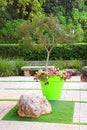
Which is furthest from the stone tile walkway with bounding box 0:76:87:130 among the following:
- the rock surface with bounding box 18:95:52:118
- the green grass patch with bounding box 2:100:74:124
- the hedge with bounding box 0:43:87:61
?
the hedge with bounding box 0:43:87:61

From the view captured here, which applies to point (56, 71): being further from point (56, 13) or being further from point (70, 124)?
point (56, 13)

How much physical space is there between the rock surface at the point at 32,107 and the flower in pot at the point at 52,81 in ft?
3.88

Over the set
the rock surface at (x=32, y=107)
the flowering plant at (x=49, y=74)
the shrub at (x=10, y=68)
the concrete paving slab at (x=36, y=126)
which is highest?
the flowering plant at (x=49, y=74)

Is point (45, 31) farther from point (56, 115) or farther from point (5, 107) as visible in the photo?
point (56, 115)

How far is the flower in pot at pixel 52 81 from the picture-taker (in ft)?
22.3

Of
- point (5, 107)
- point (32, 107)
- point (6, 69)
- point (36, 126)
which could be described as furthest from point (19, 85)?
point (36, 126)

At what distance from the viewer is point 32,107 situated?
5.39 m

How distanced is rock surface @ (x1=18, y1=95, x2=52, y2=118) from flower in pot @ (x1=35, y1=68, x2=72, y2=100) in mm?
1183

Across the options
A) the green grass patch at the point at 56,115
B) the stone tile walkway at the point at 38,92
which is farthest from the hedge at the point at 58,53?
the green grass patch at the point at 56,115

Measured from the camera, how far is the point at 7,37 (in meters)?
17.5

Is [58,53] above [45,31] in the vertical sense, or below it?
below

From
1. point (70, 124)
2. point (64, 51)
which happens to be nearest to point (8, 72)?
point (64, 51)

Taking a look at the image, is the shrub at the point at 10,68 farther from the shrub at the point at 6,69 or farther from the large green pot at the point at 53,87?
the large green pot at the point at 53,87

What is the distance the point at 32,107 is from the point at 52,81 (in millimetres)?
1550
